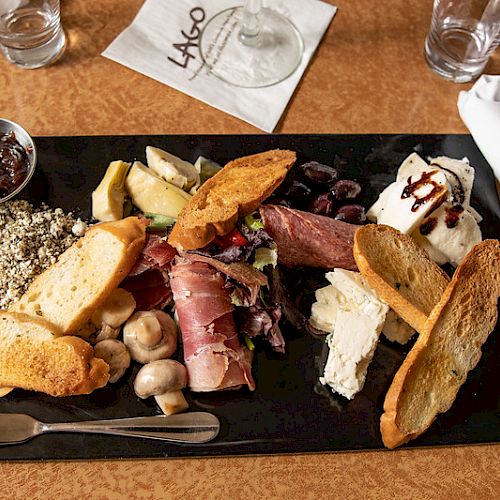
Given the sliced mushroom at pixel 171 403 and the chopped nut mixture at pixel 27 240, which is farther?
the chopped nut mixture at pixel 27 240

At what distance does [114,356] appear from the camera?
1.53m

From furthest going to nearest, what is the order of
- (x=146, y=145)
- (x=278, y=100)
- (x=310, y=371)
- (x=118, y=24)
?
(x=118, y=24), (x=278, y=100), (x=146, y=145), (x=310, y=371)

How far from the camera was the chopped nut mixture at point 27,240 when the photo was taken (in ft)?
5.40

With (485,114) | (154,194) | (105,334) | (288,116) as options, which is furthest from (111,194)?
(485,114)

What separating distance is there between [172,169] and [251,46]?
0.68 meters

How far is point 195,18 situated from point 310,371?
4.19 feet

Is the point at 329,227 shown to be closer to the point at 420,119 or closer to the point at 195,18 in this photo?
the point at 420,119

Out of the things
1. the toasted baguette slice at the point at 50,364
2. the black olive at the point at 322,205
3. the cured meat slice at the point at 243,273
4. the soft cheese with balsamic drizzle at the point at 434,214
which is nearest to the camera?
the toasted baguette slice at the point at 50,364

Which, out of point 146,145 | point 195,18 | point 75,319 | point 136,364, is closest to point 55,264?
point 75,319

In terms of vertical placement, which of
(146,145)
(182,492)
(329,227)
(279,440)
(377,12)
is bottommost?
(182,492)

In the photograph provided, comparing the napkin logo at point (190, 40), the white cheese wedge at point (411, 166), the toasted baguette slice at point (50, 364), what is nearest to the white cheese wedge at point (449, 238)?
the white cheese wedge at point (411, 166)

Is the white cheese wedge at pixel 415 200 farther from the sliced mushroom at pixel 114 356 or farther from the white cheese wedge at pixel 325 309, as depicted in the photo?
the sliced mushroom at pixel 114 356

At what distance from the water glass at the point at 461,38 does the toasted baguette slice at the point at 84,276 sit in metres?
1.18

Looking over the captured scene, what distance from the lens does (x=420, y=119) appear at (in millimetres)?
2156
